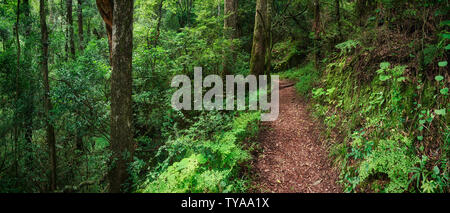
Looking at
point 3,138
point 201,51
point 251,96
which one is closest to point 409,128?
point 251,96

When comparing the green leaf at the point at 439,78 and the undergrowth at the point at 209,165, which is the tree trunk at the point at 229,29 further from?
the green leaf at the point at 439,78

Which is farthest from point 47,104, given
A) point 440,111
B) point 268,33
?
point 440,111

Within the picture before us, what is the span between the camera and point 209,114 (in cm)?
633

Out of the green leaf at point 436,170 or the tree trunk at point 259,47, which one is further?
the tree trunk at point 259,47

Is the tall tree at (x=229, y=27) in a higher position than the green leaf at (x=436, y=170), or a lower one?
higher

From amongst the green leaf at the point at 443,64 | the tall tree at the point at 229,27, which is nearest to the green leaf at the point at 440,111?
the green leaf at the point at 443,64

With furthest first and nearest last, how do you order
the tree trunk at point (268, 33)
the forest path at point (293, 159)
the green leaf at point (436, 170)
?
1. the tree trunk at point (268, 33)
2. the forest path at point (293, 159)
3. the green leaf at point (436, 170)

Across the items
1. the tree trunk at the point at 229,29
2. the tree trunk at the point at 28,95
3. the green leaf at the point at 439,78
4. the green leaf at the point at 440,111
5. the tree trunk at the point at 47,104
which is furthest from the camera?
the tree trunk at the point at 229,29

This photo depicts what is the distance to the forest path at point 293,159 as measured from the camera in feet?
14.0
